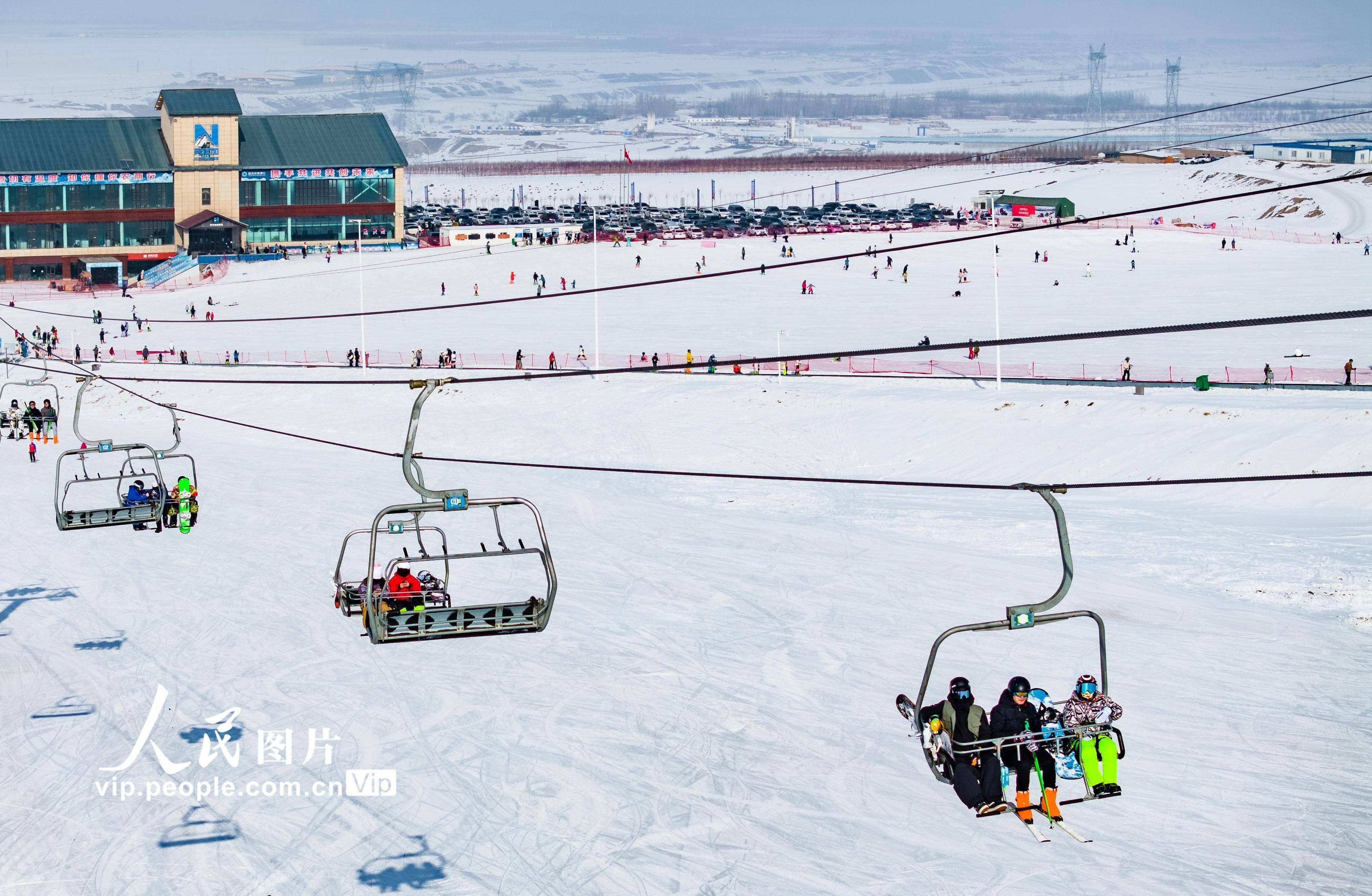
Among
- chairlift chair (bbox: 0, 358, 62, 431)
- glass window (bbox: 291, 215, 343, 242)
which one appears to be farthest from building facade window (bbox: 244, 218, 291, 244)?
chairlift chair (bbox: 0, 358, 62, 431)

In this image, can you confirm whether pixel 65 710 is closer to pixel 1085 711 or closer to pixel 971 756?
pixel 971 756

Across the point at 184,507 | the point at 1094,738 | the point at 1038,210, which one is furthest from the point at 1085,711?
the point at 1038,210

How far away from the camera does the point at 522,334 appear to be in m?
58.9

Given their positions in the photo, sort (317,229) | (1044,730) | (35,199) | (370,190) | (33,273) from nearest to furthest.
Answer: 1. (1044,730)
2. (33,273)
3. (35,199)
4. (317,229)
5. (370,190)

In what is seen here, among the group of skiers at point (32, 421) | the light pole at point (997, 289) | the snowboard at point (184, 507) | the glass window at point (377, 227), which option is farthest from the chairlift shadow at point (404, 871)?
the glass window at point (377, 227)

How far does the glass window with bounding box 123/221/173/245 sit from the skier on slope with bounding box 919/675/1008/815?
84.6m

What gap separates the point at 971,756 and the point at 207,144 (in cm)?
8667

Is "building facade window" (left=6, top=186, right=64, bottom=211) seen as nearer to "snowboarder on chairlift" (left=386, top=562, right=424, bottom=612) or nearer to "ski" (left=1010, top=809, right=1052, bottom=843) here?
"snowboarder on chairlift" (left=386, top=562, right=424, bottom=612)

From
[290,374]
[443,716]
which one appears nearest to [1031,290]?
[290,374]

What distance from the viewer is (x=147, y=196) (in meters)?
89.6

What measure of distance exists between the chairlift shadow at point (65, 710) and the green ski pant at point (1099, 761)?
1524 centimetres

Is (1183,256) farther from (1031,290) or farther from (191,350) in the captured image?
(191,350)

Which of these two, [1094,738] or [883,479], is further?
[883,479]

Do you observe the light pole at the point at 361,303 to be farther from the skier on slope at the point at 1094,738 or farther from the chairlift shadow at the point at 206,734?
the skier on slope at the point at 1094,738
